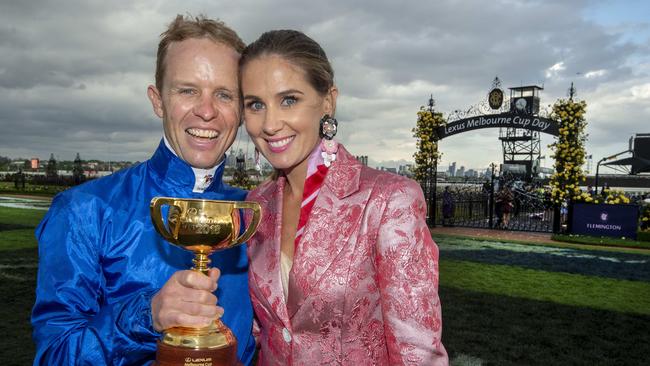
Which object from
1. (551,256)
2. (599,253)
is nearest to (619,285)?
(551,256)

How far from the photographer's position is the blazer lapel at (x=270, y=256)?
7.51 feet

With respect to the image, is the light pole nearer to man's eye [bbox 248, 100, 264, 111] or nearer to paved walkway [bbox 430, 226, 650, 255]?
paved walkway [bbox 430, 226, 650, 255]

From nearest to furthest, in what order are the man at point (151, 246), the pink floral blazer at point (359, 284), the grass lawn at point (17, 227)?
the man at point (151, 246) → the pink floral blazer at point (359, 284) → the grass lawn at point (17, 227)

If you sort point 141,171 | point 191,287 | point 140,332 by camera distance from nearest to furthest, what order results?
point 191,287
point 140,332
point 141,171

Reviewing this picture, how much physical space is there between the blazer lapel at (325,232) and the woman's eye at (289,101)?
1.31 feet

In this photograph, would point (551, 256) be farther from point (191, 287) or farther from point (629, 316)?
point (191, 287)

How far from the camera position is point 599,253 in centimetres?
1617

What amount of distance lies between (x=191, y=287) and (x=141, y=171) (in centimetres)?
97

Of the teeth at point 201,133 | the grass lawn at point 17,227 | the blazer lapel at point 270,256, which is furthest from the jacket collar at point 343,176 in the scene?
the grass lawn at point 17,227

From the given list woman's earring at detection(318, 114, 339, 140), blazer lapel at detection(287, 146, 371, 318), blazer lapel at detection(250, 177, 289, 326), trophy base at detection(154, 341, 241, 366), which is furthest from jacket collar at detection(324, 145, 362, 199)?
trophy base at detection(154, 341, 241, 366)

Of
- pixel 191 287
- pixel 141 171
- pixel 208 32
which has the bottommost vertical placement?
pixel 191 287

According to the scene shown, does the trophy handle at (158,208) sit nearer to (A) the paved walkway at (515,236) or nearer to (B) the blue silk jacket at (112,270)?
(B) the blue silk jacket at (112,270)

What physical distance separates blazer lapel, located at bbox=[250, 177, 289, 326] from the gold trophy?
49 centimetres

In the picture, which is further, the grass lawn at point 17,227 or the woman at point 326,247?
the grass lawn at point 17,227
